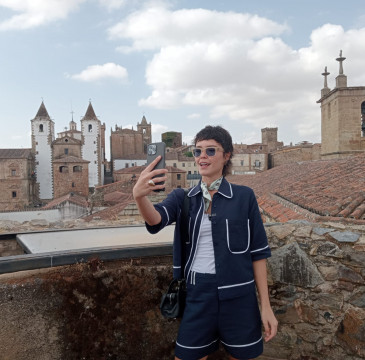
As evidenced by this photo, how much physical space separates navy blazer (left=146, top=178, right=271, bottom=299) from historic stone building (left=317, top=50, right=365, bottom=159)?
1548cm

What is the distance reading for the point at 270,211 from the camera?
614 centimetres

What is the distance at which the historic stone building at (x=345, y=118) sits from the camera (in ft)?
49.3

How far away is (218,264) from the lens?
6.23ft

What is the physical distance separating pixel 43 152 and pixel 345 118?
37066 mm

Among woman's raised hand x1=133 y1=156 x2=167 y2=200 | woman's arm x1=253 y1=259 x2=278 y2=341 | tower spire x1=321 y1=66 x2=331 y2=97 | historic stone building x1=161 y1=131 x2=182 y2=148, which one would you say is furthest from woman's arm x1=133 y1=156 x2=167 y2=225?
historic stone building x1=161 y1=131 x2=182 y2=148

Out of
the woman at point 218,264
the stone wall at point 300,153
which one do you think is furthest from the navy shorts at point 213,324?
the stone wall at point 300,153

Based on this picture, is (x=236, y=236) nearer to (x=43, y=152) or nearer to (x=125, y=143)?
(x=43, y=152)

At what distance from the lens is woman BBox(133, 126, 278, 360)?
6.22 feet

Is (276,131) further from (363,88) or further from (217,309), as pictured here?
(217,309)

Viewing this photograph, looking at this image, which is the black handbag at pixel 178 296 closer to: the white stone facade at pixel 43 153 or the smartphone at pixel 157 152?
the smartphone at pixel 157 152

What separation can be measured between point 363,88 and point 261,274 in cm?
1603

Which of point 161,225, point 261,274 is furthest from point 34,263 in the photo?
point 261,274

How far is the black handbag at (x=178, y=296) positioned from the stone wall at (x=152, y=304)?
1.36 feet

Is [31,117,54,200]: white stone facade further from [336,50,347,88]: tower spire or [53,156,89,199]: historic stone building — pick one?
[336,50,347,88]: tower spire
